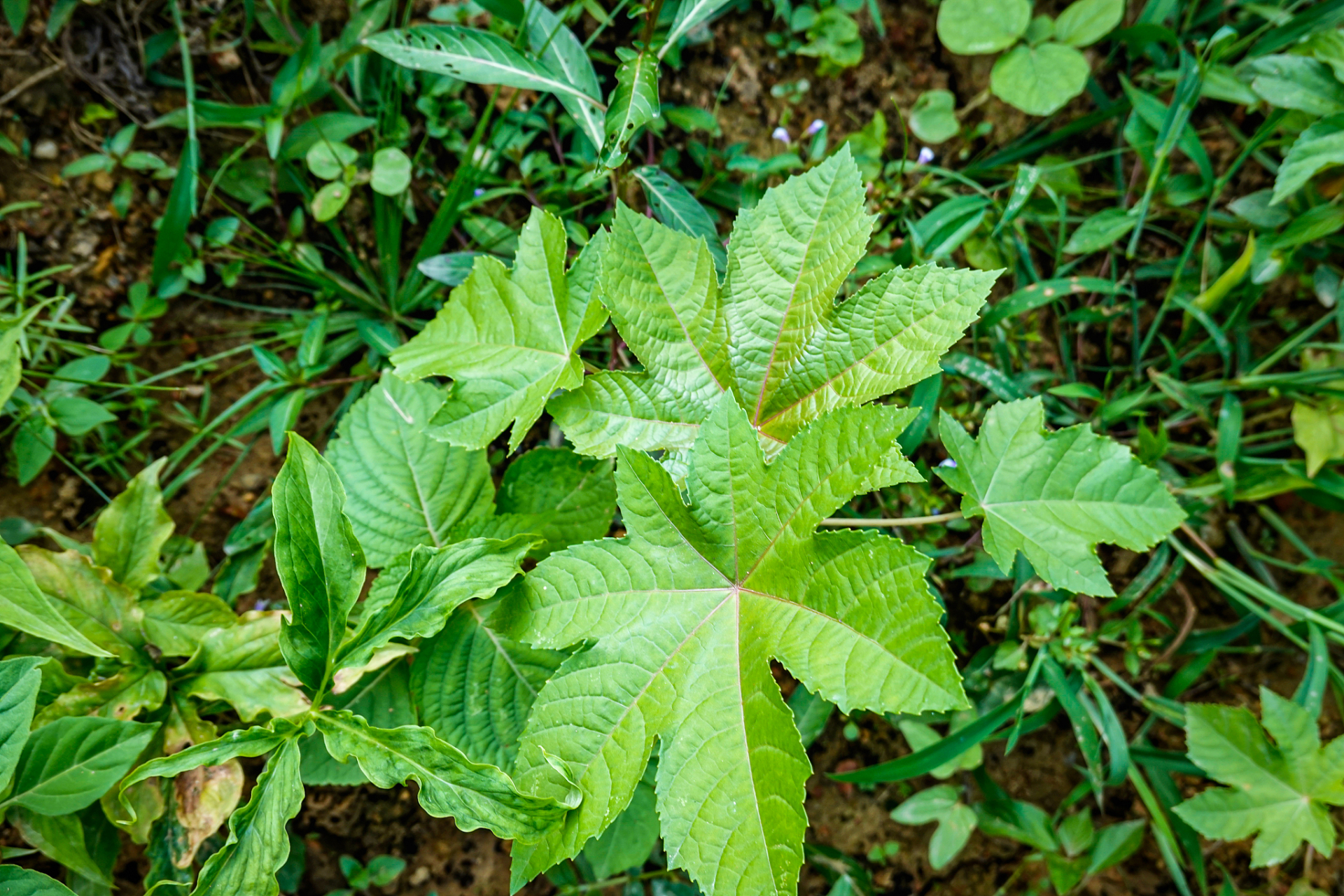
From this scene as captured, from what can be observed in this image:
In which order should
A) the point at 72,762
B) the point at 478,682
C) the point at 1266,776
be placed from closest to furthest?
the point at 72,762 → the point at 478,682 → the point at 1266,776

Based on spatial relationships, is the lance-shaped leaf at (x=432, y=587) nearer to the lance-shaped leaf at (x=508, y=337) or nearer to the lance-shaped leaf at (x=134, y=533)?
A: the lance-shaped leaf at (x=508, y=337)

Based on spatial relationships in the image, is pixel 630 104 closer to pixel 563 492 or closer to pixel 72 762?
pixel 563 492

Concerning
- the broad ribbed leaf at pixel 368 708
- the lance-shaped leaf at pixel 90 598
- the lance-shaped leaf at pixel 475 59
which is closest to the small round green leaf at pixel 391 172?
the lance-shaped leaf at pixel 475 59

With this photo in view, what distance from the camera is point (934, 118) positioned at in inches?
93.0

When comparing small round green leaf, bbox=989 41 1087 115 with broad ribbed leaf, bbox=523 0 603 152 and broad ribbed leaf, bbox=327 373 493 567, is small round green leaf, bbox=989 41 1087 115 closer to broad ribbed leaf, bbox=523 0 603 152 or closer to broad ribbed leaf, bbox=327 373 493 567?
broad ribbed leaf, bbox=523 0 603 152

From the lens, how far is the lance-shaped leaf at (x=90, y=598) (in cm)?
152

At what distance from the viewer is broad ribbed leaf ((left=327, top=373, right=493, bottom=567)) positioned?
1567 mm

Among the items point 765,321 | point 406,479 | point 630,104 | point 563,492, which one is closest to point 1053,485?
point 765,321

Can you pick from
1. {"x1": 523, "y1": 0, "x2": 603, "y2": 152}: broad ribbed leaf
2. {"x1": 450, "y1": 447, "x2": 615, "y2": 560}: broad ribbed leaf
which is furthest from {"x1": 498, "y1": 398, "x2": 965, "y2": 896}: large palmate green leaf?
{"x1": 523, "y1": 0, "x2": 603, "y2": 152}: broad ribbed leaf

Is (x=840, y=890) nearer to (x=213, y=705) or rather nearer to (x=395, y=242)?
(x=213, y=705)

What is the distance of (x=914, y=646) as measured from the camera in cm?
113

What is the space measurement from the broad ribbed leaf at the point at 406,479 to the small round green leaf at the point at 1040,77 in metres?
1.95

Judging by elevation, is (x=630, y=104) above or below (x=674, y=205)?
above

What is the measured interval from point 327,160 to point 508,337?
3.52 ft
